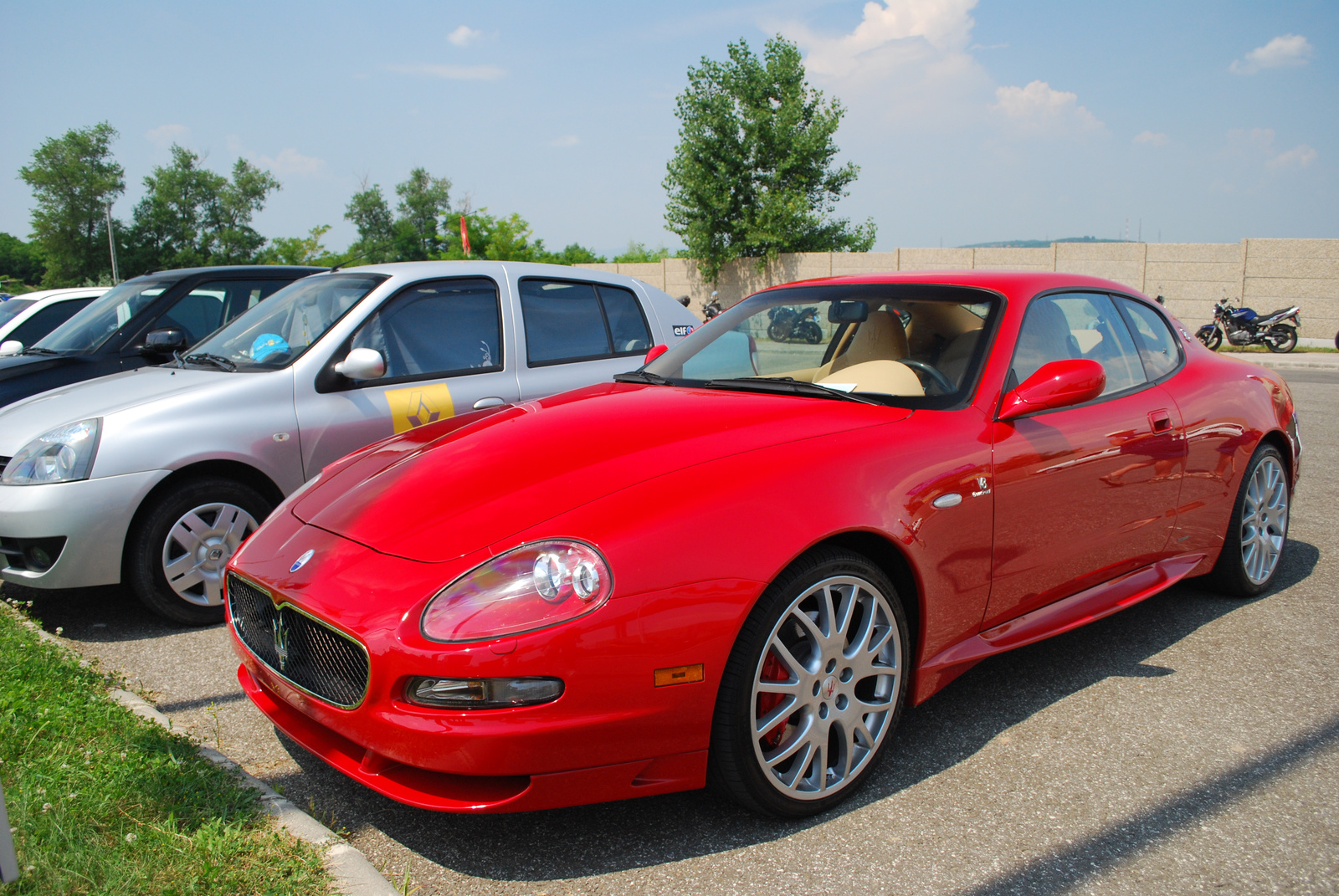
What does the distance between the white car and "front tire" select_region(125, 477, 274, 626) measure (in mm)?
5199

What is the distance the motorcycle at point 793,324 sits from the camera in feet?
11.7

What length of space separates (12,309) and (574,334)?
24.7 ft

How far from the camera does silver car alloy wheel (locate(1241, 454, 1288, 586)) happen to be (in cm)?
401

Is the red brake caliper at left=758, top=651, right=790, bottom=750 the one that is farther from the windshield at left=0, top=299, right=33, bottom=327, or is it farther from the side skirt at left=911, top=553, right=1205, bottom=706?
the windshield at left=0, top=299, right=33, bottom=327

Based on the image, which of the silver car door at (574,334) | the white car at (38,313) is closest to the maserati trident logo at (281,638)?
the silver car door at (574,334)

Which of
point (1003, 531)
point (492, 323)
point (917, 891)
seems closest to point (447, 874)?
point (917, 891)

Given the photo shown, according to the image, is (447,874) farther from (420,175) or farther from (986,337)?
(420,175)

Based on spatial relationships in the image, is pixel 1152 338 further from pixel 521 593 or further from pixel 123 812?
pixel 123 812

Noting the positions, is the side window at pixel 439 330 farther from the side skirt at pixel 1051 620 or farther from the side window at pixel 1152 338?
the side window at pixel 1152 338

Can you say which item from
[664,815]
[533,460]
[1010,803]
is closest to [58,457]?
[533,460]

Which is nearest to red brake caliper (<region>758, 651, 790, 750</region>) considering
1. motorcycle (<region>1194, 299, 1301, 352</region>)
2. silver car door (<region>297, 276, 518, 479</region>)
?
silver car door (<region>297, 276, 518, 479</region>)

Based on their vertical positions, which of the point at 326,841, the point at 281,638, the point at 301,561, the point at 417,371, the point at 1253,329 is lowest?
the point at 1253,329

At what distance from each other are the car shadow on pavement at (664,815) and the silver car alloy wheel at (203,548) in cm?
143

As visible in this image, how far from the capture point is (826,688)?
2375 mm
